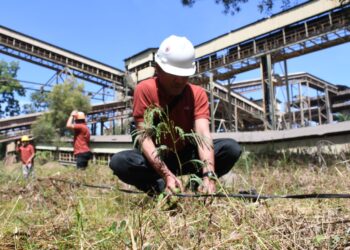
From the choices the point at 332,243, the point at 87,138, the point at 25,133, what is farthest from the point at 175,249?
the point at 25,133

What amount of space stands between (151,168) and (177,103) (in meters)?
0.45

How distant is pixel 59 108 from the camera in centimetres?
2091

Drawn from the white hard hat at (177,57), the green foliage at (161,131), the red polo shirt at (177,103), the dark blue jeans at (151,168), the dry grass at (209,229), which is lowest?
the dry grass at (209,229)

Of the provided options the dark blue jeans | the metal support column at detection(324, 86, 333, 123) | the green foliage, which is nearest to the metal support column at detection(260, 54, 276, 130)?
the metal support column at detection(324, 86, 333, 123)

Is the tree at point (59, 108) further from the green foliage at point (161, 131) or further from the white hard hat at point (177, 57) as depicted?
the green foliage at point (161, 131)

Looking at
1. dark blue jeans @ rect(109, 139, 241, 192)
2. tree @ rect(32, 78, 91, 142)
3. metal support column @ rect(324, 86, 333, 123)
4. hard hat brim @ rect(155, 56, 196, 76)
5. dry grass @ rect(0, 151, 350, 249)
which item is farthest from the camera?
metal support column @ rect(324, 86, 333, 123)

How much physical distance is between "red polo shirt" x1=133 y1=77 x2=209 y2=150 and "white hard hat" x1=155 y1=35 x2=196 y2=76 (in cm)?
19

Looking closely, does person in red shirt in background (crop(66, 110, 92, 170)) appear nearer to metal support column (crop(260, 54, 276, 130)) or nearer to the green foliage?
the green foliage

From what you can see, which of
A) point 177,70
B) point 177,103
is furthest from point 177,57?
point 177,103

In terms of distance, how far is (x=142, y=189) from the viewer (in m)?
2.89

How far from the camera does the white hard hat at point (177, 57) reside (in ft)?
8.04

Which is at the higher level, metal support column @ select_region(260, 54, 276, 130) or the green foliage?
metal support column @ select_region(260, 54, 276, 130)

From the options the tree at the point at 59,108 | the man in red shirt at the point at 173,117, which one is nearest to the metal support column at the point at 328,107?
the tree at the point at 59,108

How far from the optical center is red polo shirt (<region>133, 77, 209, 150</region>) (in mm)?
2561
